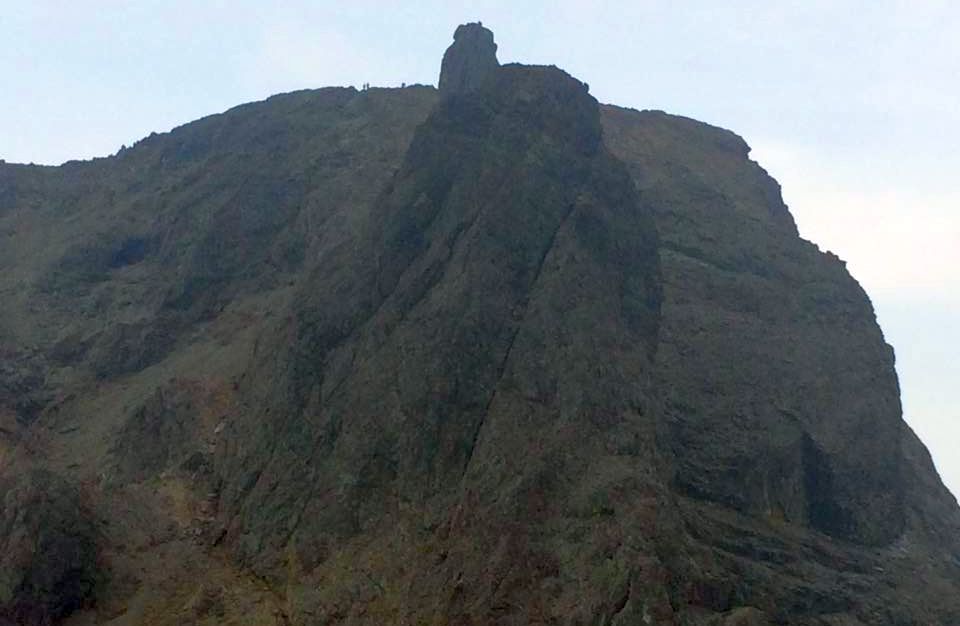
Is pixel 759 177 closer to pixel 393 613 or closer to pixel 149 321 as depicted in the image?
pixel 149 321

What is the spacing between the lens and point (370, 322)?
33.5 metres

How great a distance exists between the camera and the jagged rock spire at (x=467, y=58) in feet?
197

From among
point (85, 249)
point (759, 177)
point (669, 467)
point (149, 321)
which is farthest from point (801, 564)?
point (85, 249)

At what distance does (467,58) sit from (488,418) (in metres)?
36.6

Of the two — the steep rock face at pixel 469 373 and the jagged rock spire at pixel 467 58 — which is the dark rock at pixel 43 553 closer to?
the steep rock face at pixel 469 373

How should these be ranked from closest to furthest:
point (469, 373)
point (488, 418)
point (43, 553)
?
point (43, 553) → point (488, 418) → point (469, 373)

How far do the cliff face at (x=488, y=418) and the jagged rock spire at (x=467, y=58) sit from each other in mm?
14167

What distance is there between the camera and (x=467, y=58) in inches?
2393

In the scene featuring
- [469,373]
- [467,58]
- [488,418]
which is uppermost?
[467,58]

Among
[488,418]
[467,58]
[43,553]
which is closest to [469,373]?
[488,418]

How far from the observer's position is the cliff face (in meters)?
25.8

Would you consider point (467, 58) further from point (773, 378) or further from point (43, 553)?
point (43, 553)

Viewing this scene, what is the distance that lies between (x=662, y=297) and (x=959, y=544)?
49.0ft

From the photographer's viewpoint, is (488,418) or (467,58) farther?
(467,58)
